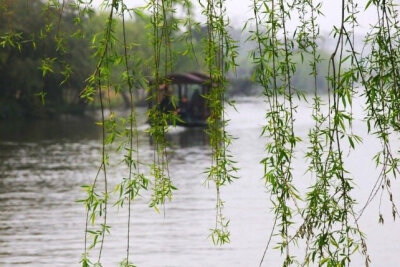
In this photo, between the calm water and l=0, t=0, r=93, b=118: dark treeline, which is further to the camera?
l=0, t=0, r=93, b=118: dark treeline

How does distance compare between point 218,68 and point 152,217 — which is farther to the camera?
point 152,217

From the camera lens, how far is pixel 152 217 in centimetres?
1761

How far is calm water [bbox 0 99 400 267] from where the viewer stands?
13.5 metres

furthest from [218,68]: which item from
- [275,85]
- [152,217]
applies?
[152,217]

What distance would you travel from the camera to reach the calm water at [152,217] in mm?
13523

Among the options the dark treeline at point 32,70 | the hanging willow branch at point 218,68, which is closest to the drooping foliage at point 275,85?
the hanging willow branch at point 218,68

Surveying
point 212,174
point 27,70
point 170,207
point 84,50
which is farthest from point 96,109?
point 212,174

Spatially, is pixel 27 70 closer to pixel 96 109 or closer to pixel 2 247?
pixel 96 109

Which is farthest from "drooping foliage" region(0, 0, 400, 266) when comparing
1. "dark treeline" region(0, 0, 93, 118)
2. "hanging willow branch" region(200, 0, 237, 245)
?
"dark treeline" region(0, 0, 93, 118)

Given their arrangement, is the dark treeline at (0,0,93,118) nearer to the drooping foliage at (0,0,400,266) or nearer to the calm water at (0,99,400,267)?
the calm water at (0,99,400,267)

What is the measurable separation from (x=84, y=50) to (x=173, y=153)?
37.8 m

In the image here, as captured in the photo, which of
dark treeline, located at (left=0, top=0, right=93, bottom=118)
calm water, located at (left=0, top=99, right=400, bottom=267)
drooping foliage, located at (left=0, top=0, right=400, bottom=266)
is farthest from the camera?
dark treeline, located at (left=0, top=0, right=93, bottom=118)

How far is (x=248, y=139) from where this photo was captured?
43.4 metres

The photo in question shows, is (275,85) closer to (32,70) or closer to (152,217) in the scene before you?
(152,217)
